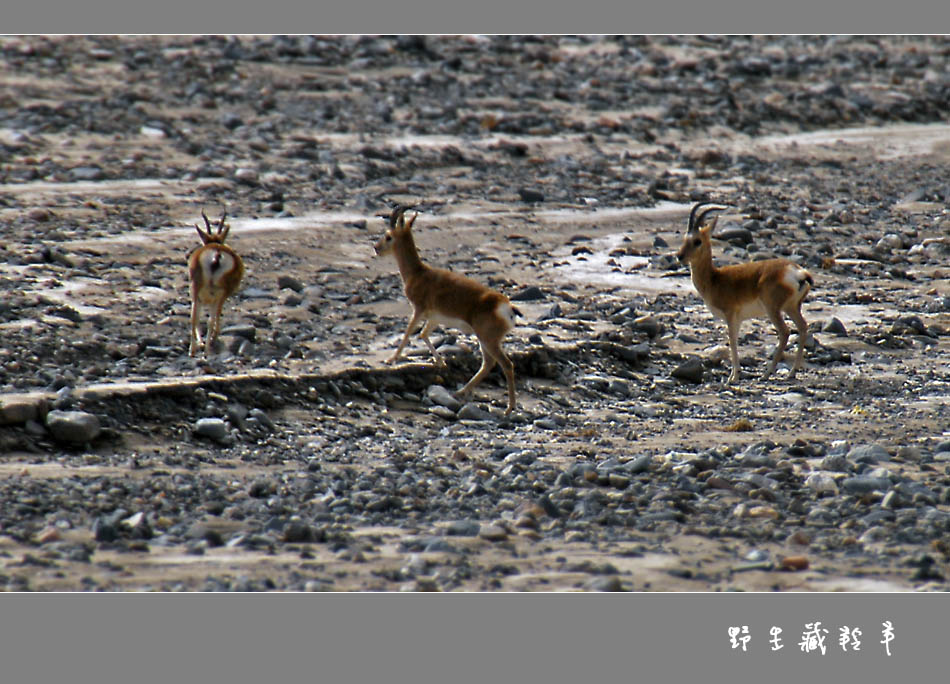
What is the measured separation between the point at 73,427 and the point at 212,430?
Result: 3.07ft

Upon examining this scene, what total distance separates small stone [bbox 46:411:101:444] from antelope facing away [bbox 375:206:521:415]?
279 cm

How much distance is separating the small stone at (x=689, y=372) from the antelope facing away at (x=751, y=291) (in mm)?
261

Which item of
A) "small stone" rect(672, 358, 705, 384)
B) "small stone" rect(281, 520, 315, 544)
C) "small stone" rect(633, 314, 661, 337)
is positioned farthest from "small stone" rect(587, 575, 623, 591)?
"small stone" rect(633, 314, 661, 337)

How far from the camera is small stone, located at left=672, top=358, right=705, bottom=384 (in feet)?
38.8

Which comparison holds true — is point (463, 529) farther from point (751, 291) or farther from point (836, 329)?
point (836, 329)

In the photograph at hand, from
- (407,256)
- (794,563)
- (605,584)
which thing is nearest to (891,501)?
(794,563)

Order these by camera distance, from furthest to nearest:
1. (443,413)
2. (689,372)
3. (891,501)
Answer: (689,372)
(443,413)
(891,501)

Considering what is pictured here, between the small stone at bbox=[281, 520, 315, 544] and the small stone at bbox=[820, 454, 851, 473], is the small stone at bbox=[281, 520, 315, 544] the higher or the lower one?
the lower one

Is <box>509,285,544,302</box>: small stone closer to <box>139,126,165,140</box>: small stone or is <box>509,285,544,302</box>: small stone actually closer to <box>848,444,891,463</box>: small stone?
<box>848,444,891,463</box>: small stone

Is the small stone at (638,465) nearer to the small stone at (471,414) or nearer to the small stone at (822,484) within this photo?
the small stone at (822,484)

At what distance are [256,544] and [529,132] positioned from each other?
1410cm

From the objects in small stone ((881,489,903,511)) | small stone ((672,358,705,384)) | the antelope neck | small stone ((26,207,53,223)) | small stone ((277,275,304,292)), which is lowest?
small stone ((881,489,903,511))

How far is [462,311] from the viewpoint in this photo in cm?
1102

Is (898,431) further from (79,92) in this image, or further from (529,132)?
(79,92)
